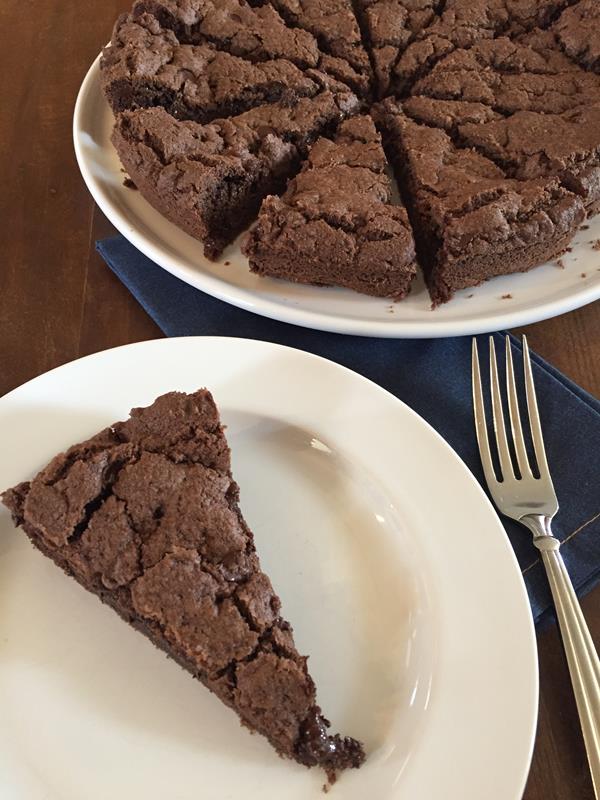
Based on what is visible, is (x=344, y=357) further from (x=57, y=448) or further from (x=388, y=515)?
(x=57, y=448)

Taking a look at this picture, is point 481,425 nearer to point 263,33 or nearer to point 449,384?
point 449,384

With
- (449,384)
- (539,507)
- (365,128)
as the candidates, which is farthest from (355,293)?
(539,507)

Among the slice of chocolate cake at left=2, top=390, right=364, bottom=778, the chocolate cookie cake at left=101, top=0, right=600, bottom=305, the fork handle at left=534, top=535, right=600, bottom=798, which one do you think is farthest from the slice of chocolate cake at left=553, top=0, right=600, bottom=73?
the slice of chocolate cake at left=2, top=390, right=364, bottom=778

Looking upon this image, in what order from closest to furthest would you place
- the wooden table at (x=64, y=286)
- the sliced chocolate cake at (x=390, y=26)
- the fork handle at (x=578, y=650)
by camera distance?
the fork handle at (x=578, y=650), the wooden table at (x=64, y=286), the sliced chocolate cake at (x=390, y=26)

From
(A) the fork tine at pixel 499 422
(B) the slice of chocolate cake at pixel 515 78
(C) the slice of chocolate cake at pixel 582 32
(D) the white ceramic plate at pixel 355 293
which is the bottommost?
(A) the fork tine at pixel 499 422

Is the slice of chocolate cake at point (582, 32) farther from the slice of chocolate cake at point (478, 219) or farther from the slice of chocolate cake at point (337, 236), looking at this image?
the slice of chocolate cake at point (337, 236)

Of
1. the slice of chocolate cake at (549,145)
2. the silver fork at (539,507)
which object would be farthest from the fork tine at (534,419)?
the slice of chocolate cake at (549,145)
